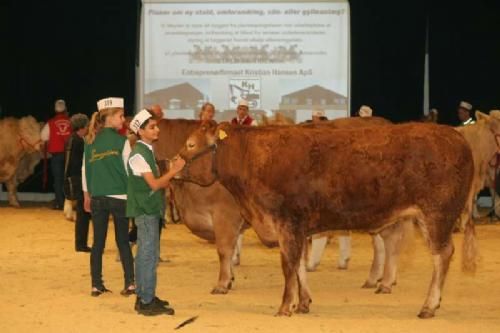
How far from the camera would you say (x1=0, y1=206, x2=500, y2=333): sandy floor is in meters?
7.53

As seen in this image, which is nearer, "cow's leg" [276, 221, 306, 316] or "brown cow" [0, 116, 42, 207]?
"cow's leg" [276, 221, 306, 316]

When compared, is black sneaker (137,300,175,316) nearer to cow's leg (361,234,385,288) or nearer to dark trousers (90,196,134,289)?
dark trousers (90,196,134,289)

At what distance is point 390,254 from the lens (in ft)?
29.9

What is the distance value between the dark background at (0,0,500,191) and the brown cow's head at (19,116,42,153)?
2.97 ft

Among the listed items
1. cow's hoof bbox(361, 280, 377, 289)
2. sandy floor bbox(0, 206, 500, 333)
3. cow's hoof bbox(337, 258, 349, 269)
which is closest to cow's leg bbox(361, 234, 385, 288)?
cow's hoof bbox(361, 280, 377, 289)

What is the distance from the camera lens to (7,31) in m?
18.6

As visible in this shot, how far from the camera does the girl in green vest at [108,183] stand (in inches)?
337

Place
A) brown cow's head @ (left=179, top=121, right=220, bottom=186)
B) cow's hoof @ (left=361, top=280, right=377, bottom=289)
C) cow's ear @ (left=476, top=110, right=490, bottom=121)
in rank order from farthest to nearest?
cow's ear @ (left=476, top=110, right=490, bottom=121) < cow's hoof @ (left=361, top=280, right=377, bottom=289) < brown cow's head @ (left=179, top=121, right=220, bottom=186)

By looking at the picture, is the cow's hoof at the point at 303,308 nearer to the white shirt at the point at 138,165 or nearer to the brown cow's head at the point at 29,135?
the white shirt at the point at 138,165

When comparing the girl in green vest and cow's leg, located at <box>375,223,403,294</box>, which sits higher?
the girl in green vest

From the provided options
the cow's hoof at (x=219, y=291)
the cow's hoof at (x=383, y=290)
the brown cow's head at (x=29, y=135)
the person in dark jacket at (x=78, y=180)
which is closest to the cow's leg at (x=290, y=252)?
the cow's hoof at (x=219, y=291)

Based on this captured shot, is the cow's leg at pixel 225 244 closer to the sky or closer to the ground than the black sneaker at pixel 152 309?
closer to the sky

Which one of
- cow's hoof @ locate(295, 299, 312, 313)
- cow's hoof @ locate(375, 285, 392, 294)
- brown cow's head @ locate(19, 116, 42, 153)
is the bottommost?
cow's hoof @ locate(375, 285, 392, 294)

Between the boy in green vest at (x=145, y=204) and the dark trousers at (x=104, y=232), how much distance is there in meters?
0.79
